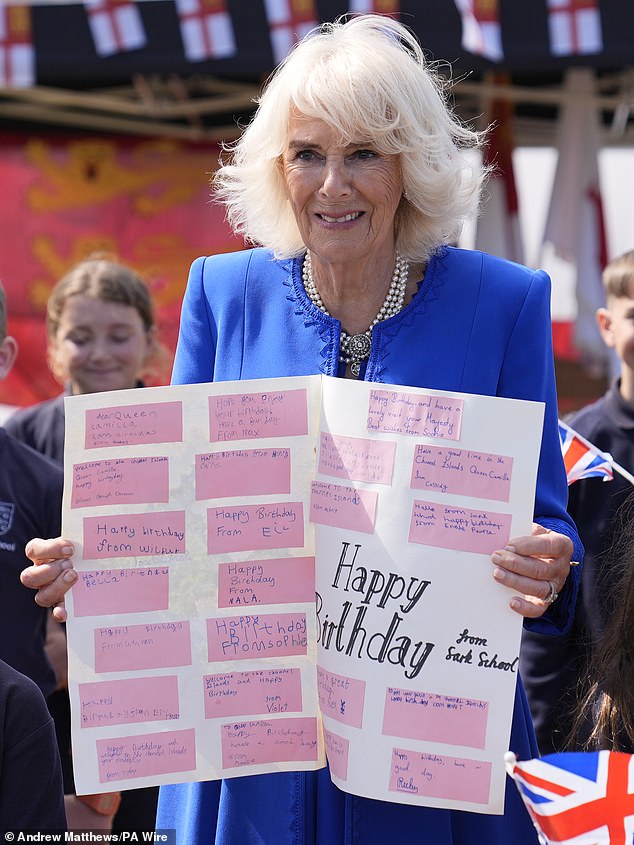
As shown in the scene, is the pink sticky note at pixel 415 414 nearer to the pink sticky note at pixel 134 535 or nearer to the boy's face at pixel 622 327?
the pink sticky note at pixel 134 535

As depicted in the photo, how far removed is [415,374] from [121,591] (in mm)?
613

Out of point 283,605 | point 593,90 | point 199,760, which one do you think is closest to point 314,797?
point 199,760

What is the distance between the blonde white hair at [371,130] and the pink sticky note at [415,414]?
356 millimetres

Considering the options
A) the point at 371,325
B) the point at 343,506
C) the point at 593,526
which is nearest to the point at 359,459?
the point at 343,506

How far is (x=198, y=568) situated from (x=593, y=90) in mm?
4753

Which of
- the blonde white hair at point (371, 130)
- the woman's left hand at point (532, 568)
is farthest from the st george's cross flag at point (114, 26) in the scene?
the woman's left hand at point (532, 568)

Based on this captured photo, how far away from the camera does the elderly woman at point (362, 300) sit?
6.33 ft

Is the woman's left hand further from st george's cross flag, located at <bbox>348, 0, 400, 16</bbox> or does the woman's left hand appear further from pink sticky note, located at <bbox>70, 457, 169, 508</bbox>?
st george's cross flag, located at <bbox>348, 0, 400, 16</bbox>

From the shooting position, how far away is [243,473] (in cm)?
191

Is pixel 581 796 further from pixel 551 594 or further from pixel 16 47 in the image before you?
pixel 16 47

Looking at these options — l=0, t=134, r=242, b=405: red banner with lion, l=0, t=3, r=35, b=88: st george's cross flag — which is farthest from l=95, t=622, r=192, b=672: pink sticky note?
l=0, t=134, r=242, b=405: red banner with lion

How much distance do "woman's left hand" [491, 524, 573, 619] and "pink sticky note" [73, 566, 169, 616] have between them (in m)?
0.55

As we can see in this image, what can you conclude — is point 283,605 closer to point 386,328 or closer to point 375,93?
point 386,328

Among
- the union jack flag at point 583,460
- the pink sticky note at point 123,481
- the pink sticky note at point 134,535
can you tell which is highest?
the pink sticky note at point 123,481
